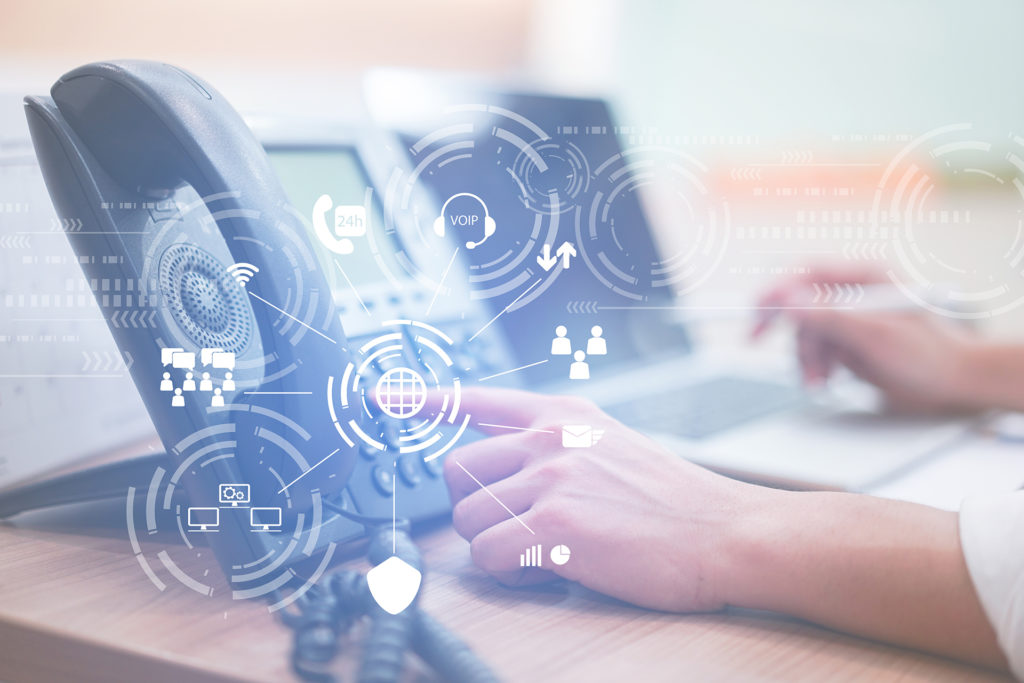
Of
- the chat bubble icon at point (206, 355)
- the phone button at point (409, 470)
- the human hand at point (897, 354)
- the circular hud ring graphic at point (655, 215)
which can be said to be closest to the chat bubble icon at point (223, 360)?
the chat bubble icon at point (206, 355)

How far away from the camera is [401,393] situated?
17.0 inches

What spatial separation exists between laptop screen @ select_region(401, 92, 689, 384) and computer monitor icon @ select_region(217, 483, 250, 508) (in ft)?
0.54

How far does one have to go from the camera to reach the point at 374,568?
1.34 ft

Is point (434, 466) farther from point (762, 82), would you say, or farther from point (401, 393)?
point (762, 82)

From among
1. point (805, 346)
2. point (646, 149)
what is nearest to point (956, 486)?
point (805, 346)

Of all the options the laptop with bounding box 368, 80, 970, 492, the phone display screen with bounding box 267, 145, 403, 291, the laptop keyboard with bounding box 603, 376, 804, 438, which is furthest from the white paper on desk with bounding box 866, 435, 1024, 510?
the phone display screen with bounding box 267, 145, 403, 291

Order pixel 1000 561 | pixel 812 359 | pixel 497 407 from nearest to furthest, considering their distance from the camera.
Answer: pixel 1000 561
pixel 497 407
pixel 812 359

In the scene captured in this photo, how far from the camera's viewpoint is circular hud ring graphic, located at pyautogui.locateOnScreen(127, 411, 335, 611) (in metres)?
0.40

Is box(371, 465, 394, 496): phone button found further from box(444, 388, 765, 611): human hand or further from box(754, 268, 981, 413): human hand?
box(754, 268, 981, 413): human hand

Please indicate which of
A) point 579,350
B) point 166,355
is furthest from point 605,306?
point 166,355

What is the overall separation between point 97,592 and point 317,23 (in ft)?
1.16

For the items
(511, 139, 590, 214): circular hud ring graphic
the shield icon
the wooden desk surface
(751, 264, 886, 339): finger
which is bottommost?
the wooden desk surface

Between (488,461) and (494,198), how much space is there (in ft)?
0.49

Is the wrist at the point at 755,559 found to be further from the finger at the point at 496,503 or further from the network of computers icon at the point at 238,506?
the network of computers icon at the point at 238,506
